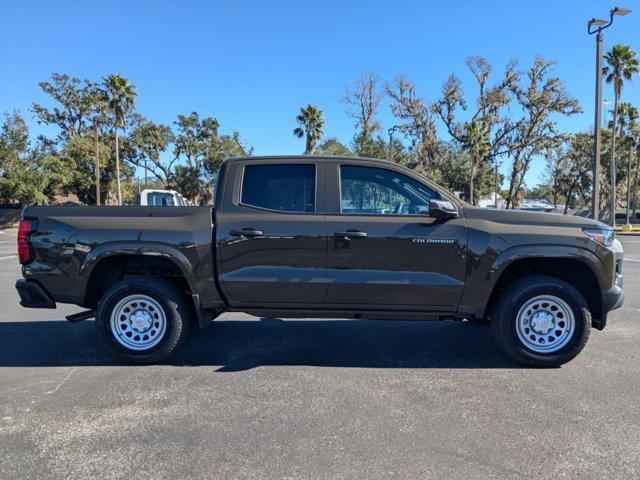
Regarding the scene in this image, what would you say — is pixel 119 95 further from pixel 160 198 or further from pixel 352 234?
pixel 352 234

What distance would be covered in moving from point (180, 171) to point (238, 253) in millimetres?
52590

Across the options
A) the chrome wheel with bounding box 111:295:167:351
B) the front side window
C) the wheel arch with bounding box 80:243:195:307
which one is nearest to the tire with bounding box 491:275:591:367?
the front side window

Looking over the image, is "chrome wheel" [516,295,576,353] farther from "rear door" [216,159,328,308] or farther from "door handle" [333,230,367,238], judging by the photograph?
"rear door" [216,159,328,308]

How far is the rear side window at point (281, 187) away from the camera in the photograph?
4941 millimetres

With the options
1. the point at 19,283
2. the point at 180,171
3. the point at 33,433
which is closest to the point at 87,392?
the point at 33,433

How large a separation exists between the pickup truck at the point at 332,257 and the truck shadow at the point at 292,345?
0.47 metres

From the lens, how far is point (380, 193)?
4969 mm

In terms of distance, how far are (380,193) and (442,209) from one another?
0.65 metres

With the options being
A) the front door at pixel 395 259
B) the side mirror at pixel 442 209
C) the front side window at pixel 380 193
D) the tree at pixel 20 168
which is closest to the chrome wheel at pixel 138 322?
the front door at pixel 395 259

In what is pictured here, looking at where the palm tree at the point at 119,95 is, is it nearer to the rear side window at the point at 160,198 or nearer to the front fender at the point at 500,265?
the rear side window at the point at 160,198

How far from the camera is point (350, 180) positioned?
5.00 m

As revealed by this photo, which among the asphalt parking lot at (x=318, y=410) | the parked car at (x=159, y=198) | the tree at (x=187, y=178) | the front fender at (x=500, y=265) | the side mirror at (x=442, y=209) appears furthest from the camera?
the tree at (x=187, y=178)

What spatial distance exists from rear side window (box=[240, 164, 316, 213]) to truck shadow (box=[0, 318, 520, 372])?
1533 mm

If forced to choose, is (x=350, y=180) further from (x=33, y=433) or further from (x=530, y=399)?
(x=33, y=433)
